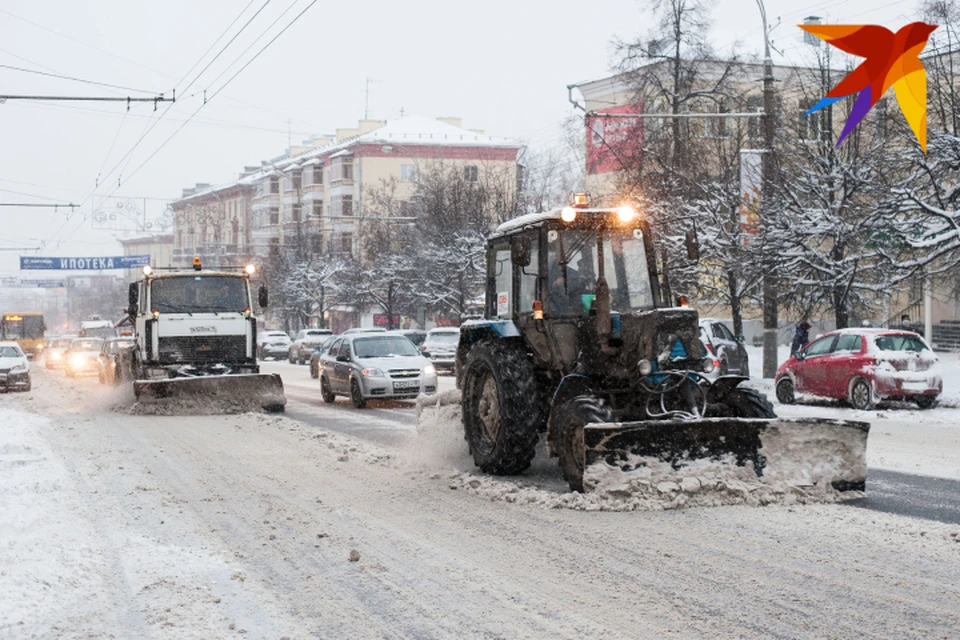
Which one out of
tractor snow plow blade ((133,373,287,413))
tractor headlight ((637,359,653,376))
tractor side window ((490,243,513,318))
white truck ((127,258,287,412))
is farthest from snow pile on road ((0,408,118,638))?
white truck ((127,258,287,412))

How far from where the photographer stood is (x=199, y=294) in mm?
21656

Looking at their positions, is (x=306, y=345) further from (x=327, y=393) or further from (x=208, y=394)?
(x=208, y=394)

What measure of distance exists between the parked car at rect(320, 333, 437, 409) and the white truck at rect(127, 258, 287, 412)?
2.22 metres

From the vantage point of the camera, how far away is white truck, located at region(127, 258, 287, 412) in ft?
67.1

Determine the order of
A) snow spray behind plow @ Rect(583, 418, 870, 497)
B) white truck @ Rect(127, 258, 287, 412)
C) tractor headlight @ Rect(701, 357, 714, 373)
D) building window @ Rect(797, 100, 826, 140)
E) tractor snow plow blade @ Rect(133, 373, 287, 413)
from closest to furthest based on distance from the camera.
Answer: snow spray behind plow @ Rect(583, 418, 870, 497), tractor headlight @ Rect(701, 357, 714, 373), tractor snow plow blade @ Rect(133, 373, 287, 413), white truck @ Rect(127, 258, 287, 412), building window @ Rect(797, 100, 826, 140)

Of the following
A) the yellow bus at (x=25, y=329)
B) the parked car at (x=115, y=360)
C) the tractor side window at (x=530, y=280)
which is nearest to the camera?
the tractor side window at (x=530, y=280)

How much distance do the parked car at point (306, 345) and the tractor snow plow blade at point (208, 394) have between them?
3208 centimetres

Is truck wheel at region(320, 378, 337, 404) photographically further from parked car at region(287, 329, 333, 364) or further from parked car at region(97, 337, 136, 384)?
parked car at region(287, 329, 333, 364)

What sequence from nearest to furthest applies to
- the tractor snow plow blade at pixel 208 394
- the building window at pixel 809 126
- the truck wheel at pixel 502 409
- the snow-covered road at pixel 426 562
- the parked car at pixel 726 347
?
1. the snow-covered road at pixel 426 562
2. the truck wheel at pixel 502 409
3. the tractor snow plow blade at pixel 208 394
4. the building window at pixel 809 126
5. the parked car at pixel 726 347

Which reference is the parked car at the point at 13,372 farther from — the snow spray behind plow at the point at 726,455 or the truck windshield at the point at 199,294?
the snow spray behind plow at the point at 726,455

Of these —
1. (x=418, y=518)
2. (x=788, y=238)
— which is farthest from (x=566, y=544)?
(x=788, y=238)

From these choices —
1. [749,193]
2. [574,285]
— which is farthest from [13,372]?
[574,285]

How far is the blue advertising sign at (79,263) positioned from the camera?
81750mm

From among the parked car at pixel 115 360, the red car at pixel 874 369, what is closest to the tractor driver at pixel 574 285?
the red car at pixel 874 369
